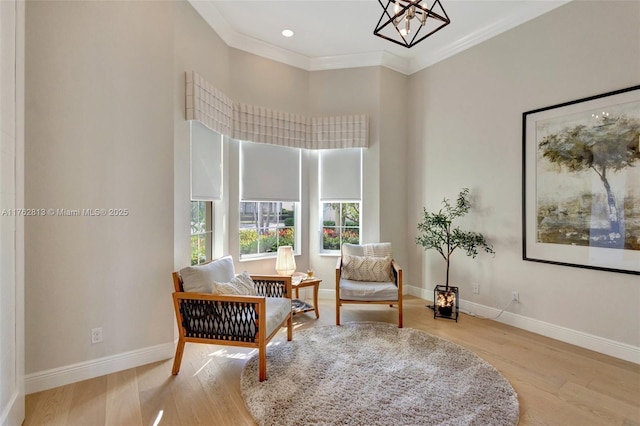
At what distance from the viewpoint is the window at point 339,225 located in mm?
4289

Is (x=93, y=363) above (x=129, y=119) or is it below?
below

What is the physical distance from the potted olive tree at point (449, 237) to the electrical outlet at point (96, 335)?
3.27 m

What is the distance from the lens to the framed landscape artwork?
247 centimetres

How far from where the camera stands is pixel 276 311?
8.03 feet

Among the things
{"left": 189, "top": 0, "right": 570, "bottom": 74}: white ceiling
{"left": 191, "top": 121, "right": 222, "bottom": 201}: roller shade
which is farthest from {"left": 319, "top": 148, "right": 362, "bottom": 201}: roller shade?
{"left": 191, "top": 121, "right": 222, "bottom": 201}: roller shade

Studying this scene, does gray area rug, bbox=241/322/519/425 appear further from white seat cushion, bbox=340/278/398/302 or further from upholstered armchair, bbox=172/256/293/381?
white seat cushion, bbox=340/278/398/302

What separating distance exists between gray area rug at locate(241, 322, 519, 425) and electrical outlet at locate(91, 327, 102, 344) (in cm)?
112

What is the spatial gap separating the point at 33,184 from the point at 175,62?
1442 mm

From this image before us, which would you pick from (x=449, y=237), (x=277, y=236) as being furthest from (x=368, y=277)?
(x=277, y=236)

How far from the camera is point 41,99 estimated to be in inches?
81.7

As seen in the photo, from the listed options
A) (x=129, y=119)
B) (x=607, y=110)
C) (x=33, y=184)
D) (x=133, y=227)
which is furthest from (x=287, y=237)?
(x=607, y=110)

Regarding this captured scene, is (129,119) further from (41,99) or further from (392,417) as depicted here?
(392,417)

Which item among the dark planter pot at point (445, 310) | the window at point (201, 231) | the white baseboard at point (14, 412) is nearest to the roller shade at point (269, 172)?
the window at point (201, 231)

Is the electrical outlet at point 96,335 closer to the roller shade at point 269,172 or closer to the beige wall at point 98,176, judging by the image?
the beige wall at point 98,176
